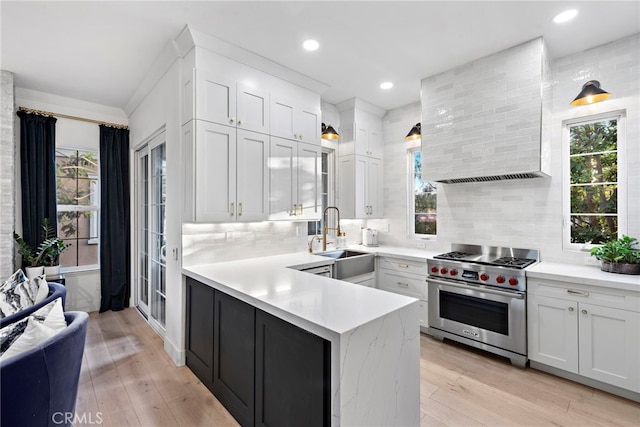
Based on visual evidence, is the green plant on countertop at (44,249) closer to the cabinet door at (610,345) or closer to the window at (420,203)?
the window at (420,203)

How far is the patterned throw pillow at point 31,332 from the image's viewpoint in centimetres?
127

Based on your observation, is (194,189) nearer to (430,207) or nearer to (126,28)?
(126,28)

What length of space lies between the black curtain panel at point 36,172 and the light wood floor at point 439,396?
5.74 ft

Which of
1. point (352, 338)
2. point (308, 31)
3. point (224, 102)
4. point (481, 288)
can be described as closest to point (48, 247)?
point (224, 102)

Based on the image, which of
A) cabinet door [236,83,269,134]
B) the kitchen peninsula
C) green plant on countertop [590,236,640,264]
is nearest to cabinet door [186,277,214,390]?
the kitchen peninsula

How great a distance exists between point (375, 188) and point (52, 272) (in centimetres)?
404

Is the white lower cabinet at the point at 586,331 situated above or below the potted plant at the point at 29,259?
below

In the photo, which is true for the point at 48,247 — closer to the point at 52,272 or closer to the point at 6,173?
the point at 52,272

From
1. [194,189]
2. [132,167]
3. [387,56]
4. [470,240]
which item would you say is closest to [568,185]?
[470,240]

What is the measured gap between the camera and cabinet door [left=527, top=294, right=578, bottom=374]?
93.7 inches

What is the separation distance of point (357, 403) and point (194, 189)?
1.94m

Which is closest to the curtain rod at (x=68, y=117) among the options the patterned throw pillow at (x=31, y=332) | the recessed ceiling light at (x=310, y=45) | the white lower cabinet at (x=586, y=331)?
the recessed ceiling light at (x=310, y=45)

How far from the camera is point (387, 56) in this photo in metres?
2.88

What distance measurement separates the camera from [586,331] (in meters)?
2.32
